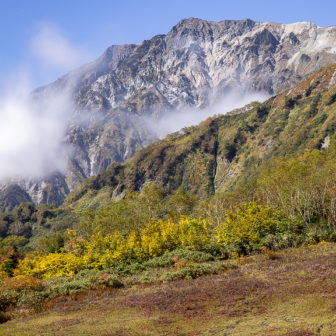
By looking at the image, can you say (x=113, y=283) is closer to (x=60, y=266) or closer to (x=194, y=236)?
(x=194, y=236)

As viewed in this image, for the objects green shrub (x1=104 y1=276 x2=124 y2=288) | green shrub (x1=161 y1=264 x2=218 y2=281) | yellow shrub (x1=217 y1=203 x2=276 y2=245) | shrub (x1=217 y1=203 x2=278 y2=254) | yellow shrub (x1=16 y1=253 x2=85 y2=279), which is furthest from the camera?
yellow shrub (x1=16 y1=253 x2=85 y2=279)

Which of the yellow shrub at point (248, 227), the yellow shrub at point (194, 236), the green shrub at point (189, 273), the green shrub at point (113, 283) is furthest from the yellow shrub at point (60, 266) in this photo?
the yellow shrub at point (248, 227)

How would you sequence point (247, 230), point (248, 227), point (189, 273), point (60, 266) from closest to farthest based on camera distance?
point (189, 273), point (247, 230), point (248, 227), point (60, 266)

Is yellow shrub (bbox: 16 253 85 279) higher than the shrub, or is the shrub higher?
yellow shrub (bbox: 16 253 85 279)

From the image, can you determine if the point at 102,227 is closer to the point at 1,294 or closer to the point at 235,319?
the point at 1,294

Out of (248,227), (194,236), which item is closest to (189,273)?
(194,236)

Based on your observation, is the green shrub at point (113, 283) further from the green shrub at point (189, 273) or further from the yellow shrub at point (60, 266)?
the yellow shrub at point (60, 266)

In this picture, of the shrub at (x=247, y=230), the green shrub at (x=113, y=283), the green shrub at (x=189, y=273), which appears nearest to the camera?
the green shrub at (x=189, y=273)

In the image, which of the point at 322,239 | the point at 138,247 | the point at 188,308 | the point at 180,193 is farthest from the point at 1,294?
the point at 180,193

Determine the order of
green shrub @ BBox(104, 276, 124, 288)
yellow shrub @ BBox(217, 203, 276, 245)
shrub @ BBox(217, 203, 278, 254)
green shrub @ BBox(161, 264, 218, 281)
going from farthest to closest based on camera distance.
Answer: yellow shrub @ BBox(217, 203, 276, 245) → shrub @ BBox(217, 203, 278, 254) → green shrub @ BBox(104, 276, 124, 288) → green shrub @ BBox(161, 264, 218, 281)

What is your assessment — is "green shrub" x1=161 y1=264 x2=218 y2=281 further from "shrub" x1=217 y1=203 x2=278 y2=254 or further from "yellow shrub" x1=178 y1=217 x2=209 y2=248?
"yellow shrub" x1=178 y1=217 x2=209 y2=248

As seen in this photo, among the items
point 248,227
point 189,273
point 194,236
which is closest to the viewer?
point 189,273

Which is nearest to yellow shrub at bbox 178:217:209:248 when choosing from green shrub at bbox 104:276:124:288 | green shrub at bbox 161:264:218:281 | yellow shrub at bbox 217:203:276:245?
yellow shrub at bbox 217:203:276:245

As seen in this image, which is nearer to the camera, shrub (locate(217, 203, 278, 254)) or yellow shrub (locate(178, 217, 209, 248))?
shrub (locate(217, 203, 278, 254))
